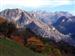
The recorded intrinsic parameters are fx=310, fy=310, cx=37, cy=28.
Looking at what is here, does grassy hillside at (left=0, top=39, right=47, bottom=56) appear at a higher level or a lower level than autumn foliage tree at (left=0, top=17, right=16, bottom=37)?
higher

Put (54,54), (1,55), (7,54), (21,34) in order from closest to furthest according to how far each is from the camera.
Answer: (1,55) < (7,54) < (54,54) < (21,34)

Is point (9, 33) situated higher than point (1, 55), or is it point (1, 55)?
point (1, 55)

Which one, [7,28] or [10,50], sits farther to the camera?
[7,28]

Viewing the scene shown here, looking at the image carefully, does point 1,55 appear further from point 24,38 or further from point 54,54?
point 24,38

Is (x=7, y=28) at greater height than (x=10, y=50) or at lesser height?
lesser

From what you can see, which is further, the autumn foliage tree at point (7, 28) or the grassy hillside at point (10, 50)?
the autumn foliage tree at point (7, 28)

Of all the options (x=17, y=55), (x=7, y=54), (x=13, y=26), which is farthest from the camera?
(x=13, y=26)

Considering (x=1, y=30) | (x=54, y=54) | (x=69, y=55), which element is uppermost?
(x=1, y=30)

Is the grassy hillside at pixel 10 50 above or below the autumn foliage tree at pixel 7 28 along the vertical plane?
above

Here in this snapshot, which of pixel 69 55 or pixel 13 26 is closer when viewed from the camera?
pixel 13 26

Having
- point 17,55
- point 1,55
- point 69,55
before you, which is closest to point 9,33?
point 69,55

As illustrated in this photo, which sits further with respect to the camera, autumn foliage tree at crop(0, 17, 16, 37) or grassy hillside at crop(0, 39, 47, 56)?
autumn foliage tree at crop(0, 17, 16, 37)
